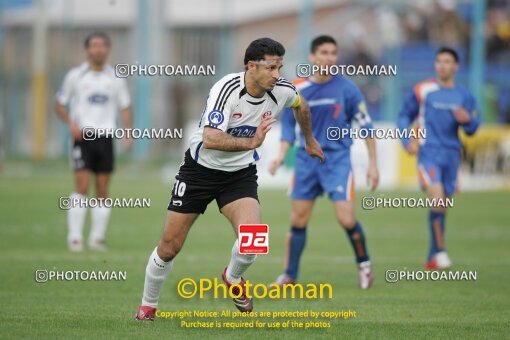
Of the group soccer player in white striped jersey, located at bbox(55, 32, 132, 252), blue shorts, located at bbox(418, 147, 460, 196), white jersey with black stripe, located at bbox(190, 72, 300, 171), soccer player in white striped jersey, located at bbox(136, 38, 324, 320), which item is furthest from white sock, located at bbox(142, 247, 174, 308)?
soccer player in white striped jersey, located at bbox(55, 32, 132, 252)

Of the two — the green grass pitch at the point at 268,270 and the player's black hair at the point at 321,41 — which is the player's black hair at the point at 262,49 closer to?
the green grass pitch at the point at 268,270

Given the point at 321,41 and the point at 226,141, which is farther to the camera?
the point at 321,41

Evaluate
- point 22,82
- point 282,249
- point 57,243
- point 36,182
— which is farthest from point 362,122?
point 22,82

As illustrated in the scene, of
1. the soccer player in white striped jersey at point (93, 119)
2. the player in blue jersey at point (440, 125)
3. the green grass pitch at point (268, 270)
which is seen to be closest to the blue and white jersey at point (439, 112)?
the player in blue jersey at point (440, 125)

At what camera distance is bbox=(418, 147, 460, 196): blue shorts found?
12.6m

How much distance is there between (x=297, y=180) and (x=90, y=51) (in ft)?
13.6

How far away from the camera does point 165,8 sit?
1190 inches

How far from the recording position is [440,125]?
12695 millimetres

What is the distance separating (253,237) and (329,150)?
301 centimetres

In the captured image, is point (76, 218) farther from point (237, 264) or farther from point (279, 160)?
point (237, 264)

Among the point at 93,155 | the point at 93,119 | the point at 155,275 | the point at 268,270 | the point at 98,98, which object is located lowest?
the point at 268,270

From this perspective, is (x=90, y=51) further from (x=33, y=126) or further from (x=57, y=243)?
(x=33, y=126)

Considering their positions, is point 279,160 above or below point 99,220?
above

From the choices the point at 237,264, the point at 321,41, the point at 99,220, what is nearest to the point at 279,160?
the point at 321,41
